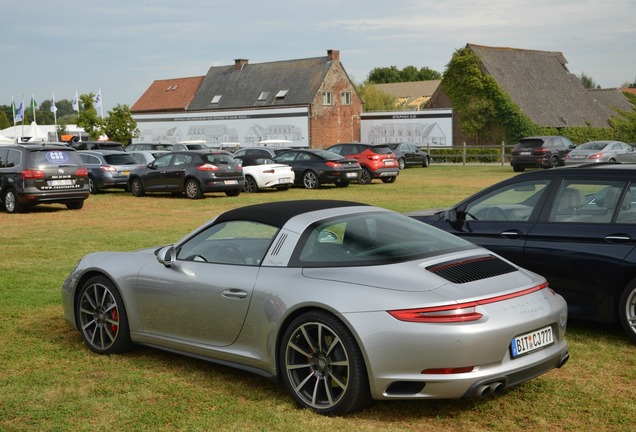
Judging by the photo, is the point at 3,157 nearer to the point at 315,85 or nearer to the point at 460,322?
the point at 460,322

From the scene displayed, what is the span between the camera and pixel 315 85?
6781 centimetres

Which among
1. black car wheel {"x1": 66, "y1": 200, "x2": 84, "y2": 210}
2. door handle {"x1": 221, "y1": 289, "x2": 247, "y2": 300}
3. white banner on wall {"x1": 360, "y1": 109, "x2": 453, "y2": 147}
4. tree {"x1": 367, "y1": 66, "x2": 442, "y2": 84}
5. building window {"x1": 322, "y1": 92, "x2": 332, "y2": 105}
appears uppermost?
tree {"x1": 367, "y1": 66, "x2": 442, "y2": 84}

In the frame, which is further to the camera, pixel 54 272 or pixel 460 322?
pixel 54 272

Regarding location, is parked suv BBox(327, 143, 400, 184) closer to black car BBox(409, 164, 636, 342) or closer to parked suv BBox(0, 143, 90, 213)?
parked suv BBox(0, 143, 90, 213)

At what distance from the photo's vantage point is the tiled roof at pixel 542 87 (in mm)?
61156

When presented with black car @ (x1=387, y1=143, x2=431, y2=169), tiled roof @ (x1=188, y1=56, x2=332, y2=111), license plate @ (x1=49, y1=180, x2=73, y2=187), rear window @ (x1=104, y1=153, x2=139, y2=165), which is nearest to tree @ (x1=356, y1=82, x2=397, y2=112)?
tiled roof @ (x1=188, y1=56, x2=332, y2=111)

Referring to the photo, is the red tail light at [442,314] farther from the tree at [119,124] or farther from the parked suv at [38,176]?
the tree at [119,124]

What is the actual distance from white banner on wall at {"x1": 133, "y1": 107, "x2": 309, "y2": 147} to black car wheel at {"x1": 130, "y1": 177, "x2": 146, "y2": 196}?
35786 mm

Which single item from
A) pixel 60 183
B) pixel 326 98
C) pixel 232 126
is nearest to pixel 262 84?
pixel 232 126

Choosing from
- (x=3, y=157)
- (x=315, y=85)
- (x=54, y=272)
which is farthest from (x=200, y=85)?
(x=54, y=272)

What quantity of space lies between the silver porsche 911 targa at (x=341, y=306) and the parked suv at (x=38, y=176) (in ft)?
50.2

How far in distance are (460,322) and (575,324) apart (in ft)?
11.1

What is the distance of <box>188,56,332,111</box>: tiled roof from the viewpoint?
225 feet

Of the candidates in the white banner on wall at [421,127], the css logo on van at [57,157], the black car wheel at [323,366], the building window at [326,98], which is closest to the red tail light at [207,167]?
the css logo on van at [57,157]
